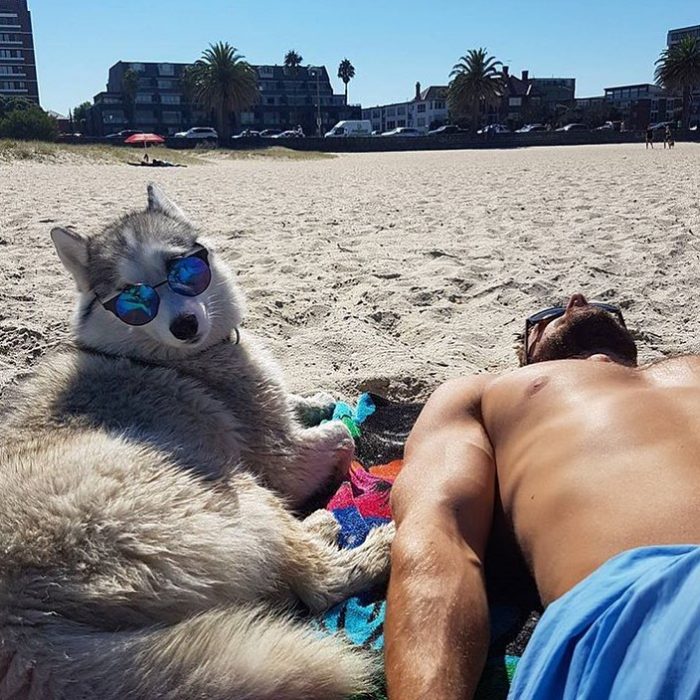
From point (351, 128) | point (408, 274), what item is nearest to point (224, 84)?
point (351, 128)

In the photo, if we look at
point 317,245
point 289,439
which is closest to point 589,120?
point 317,245

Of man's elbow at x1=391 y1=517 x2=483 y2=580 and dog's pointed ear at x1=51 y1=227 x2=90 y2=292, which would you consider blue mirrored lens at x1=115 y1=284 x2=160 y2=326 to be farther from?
man's elbow at x1=391 y1=517 x2=483 y2=580

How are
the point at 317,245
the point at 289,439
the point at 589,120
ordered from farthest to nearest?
the point at 589,120
the point at 317,245
the point at 289,439

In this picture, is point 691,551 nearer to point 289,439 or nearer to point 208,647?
point 208,647

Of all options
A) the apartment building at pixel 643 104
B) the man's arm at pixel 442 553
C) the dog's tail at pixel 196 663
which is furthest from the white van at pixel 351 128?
the dog's tail at pixel 196 663

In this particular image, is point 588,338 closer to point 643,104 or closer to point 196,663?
point 196,663

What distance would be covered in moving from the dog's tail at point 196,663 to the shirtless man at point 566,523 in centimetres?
24

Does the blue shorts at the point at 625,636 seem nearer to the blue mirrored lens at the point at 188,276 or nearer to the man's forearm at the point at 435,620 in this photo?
the man's forearm at the point at 435,620

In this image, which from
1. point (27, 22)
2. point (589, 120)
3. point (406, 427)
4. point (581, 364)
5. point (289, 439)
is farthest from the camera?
point (27, 22)

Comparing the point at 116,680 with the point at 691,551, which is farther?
the point at 116,680

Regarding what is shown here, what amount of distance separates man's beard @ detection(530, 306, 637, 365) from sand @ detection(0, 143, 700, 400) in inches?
54.8

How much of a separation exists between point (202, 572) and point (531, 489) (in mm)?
1073

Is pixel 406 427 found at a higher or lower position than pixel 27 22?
lower

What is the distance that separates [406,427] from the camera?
12.9 ft
